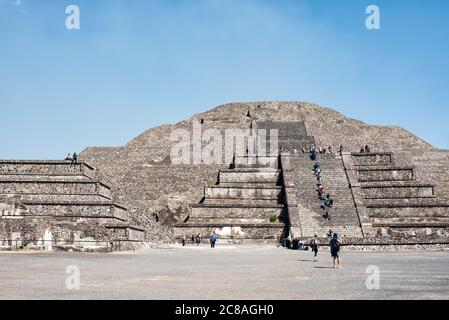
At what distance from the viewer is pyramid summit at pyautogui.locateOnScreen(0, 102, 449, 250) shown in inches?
969

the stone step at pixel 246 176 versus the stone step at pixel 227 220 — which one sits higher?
the stone step at pixel 246 176

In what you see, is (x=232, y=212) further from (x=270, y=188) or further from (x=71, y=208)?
(x=71, y=208)

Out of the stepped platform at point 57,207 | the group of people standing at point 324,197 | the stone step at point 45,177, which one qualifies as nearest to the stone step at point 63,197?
the stepped platform at point 57,207

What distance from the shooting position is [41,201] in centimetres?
2144

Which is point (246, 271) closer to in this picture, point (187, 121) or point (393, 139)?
point (393, 139)

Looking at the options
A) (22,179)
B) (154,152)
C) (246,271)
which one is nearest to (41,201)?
(22,179)

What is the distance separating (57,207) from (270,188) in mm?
12850

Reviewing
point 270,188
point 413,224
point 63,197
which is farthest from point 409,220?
point 63,197

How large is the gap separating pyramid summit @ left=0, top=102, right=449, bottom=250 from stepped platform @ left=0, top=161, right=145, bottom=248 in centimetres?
7

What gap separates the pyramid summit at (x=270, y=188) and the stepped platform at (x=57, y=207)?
→ 74 millimetres

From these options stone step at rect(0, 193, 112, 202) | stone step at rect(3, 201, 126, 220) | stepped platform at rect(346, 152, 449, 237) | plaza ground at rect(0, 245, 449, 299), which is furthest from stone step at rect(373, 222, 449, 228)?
plaza ground at rect(0, 245, 449, 299)

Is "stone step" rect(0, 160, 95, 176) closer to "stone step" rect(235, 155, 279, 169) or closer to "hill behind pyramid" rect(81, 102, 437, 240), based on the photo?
"hill behind pyramid" rect(81, 102, 437, 240)

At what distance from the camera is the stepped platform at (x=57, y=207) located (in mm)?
19281

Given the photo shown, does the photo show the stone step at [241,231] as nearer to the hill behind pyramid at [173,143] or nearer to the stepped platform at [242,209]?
the stepped platform at [242,209]
